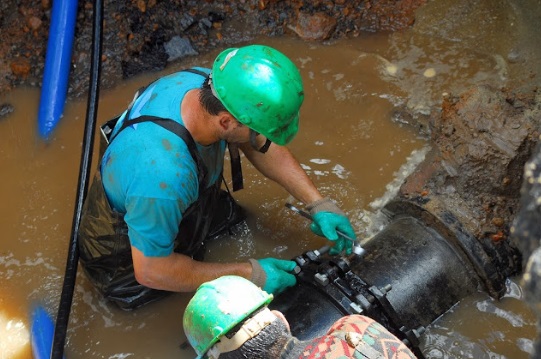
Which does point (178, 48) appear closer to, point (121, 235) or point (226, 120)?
point (121, 235)

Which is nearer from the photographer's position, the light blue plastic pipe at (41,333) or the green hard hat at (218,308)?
the green hard hat at (218,308)

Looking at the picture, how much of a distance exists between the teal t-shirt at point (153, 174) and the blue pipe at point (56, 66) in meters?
1.80

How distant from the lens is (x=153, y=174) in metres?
2.63

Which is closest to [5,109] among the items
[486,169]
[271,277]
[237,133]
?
[237,133]

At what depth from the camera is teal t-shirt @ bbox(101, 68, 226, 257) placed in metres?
2.64

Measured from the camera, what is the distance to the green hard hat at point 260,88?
2.56 metres

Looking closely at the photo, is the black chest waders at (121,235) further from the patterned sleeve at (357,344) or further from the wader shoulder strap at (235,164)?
the patterned sleeve at (357,344)

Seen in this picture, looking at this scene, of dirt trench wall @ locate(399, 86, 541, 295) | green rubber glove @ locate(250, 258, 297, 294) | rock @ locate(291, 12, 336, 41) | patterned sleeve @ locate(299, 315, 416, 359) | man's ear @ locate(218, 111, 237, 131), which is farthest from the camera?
rock @ locate(291, 12, 336, 41)

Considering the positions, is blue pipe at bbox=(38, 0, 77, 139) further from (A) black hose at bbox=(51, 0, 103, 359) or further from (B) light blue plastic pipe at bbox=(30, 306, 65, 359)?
(B) light blue plastic pipe at bbox=(30, 306, 65, 359)

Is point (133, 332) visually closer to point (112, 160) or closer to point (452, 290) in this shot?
point (112, 160)

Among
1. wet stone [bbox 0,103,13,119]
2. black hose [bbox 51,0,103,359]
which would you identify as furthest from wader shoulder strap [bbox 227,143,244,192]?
wet stone [bbox 0,103,13,119]

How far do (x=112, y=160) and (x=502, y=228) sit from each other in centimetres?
206

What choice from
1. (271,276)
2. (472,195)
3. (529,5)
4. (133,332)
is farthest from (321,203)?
(529,5)

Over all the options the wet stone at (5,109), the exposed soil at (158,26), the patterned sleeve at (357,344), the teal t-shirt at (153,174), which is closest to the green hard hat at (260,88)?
the teal t-shirt at (153,174)
